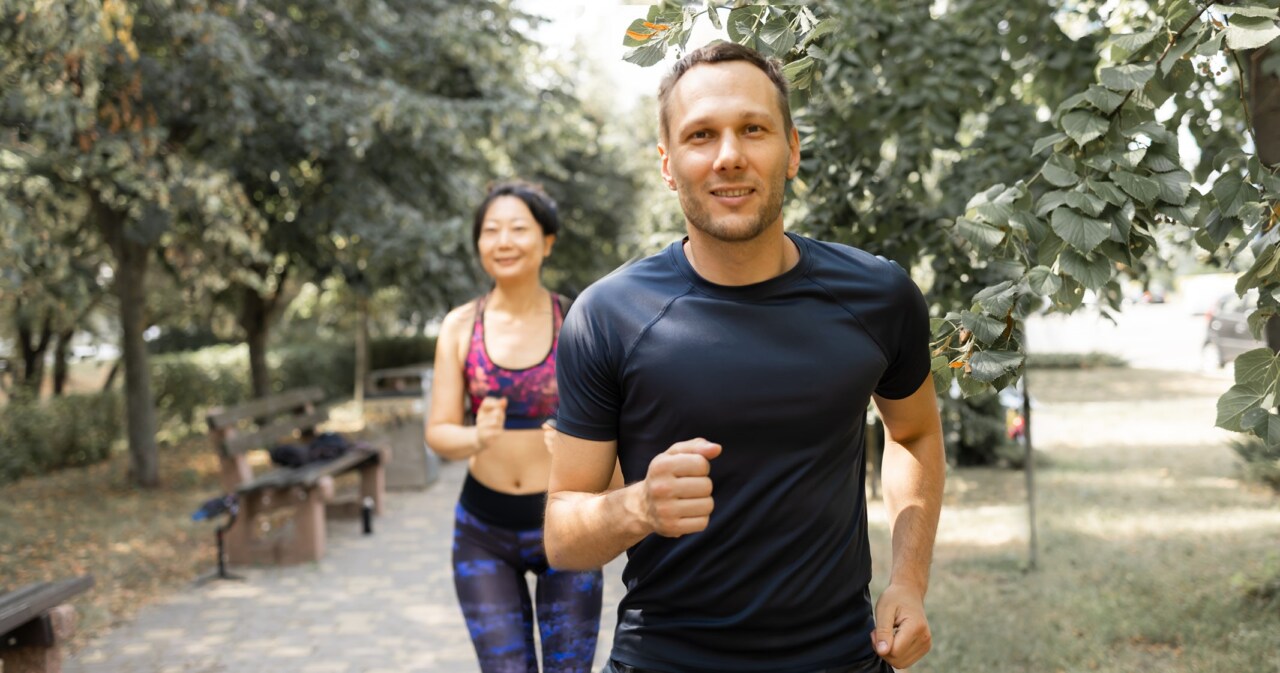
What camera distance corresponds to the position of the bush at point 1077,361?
2583 centimetres

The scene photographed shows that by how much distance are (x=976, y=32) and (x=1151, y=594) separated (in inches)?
145

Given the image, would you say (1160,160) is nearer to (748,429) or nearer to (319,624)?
(748,429)

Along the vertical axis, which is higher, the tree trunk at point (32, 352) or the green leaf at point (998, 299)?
the green leaf at point (998, 299)

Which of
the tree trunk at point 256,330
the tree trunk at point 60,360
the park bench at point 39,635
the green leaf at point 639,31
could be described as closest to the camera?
the green leaf at point 639,31

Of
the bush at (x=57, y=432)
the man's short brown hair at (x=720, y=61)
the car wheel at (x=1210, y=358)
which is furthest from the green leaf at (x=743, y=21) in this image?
the car wheel at (x=1210, y=358)

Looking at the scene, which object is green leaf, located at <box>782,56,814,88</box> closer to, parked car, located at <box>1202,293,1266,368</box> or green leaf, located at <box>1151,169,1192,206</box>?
green leaf, located at <box>1151,169,1192,206</box>

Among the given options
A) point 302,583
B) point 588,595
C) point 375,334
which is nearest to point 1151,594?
point 588,595

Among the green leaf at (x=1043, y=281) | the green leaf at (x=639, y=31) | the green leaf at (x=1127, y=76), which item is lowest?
the green leaf at (x=1043, y=281)

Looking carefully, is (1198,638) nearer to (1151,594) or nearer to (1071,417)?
(1151,594)

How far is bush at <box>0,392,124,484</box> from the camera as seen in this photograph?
1348 cm

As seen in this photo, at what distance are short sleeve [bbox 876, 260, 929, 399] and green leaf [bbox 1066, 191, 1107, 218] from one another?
0.46 metres

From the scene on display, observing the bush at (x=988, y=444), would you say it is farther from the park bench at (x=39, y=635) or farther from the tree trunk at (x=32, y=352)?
the tree trunk at (x=32, y=352)

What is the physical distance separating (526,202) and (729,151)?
2.18 meters

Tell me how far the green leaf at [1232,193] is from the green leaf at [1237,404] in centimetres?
45
